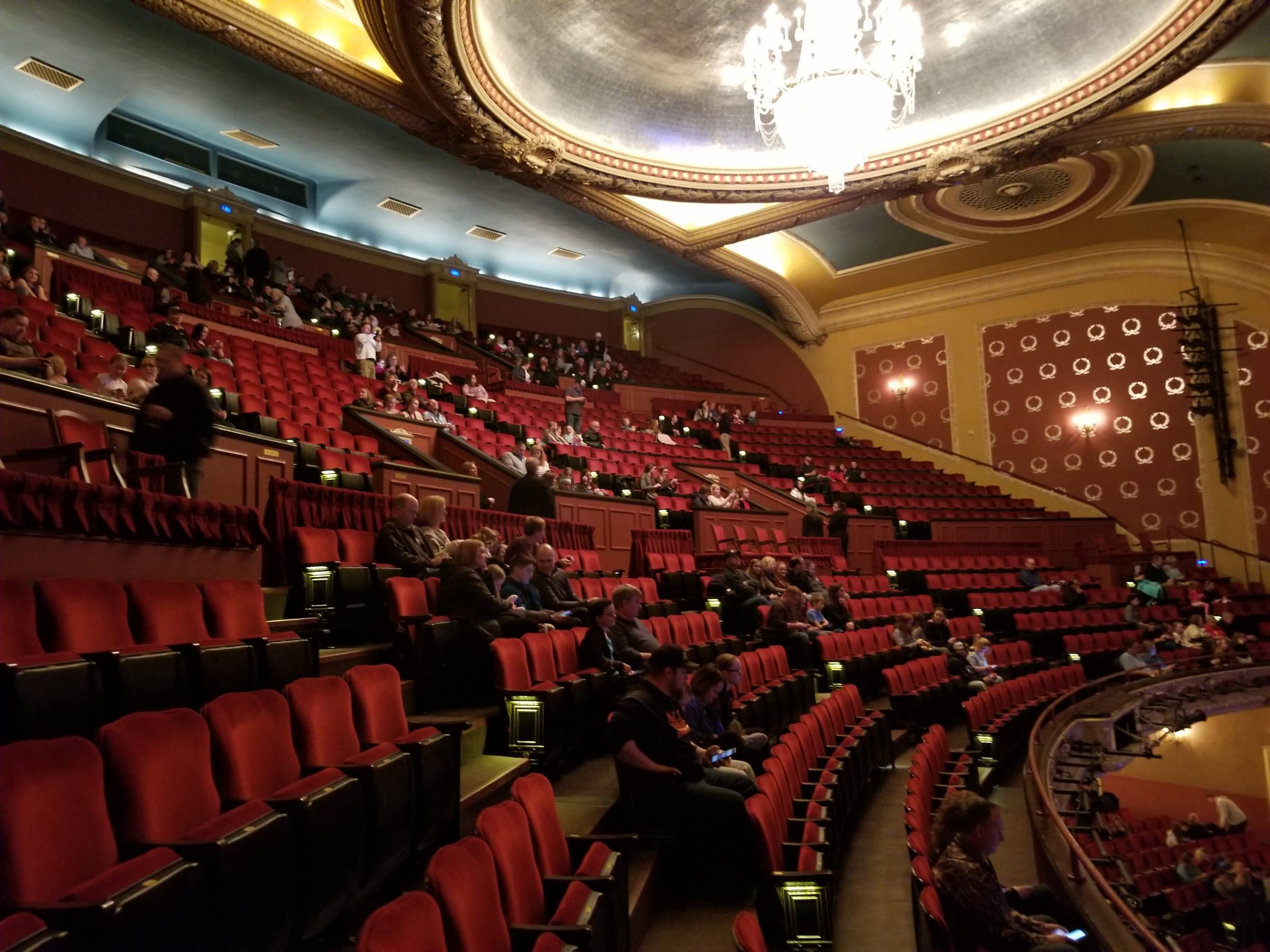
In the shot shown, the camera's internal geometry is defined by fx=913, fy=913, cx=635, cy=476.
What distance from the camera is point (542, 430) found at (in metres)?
7.26

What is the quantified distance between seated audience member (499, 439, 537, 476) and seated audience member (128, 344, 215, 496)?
2.50 meters

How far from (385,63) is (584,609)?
13.9ft

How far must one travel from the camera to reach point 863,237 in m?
9.16

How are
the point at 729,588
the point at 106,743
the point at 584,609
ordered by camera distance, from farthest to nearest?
the point at 729,588
the point at 584,609
the point at 106,743

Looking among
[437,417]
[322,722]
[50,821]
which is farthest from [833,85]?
[50,821]

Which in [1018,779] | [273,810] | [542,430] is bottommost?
[1018,779]

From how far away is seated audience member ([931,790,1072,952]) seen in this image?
5.59 ft

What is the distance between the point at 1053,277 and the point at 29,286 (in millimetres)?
9094

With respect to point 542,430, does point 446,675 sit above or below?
below

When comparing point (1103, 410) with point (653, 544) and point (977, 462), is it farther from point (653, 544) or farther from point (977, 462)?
point (653, 544)

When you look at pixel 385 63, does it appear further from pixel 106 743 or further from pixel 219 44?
pixel 106 743

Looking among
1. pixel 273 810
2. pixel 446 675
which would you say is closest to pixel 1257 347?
pixel 446 675

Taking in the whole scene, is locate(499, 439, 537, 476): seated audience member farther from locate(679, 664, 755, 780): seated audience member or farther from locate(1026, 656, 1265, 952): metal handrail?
→ locate(1026, 656, 1265, 952): metal handrail

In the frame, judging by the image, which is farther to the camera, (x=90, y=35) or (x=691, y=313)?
(x=691, y=313)
